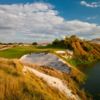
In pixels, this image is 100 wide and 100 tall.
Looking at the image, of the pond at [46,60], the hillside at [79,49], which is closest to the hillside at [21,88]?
the pond at [46,60]

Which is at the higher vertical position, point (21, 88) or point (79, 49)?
point (21, 88)

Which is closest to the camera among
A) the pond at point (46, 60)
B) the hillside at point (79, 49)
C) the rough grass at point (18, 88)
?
the rough grass at point (18, 88)

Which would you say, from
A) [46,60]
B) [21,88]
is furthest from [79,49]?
[21,88]

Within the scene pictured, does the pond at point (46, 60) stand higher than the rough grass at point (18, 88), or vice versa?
the rough grass at point (18, 88)

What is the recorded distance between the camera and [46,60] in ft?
141

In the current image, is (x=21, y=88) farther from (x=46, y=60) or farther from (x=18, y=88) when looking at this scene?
(x=46, y=60)

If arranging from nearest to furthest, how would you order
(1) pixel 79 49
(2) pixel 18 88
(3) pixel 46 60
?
(2) pixel 18 88, (3) pixel 46 60, (1) pixel 79 49

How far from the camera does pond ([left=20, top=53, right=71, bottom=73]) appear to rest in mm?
38150

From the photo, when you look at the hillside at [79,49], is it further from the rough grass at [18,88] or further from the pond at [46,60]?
the rough grass at [18,88]

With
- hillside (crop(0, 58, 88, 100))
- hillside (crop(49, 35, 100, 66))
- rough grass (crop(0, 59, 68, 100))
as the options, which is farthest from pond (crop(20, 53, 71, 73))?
rough grass (crop(0, 59, 68, 100))

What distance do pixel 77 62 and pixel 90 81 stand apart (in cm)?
2414

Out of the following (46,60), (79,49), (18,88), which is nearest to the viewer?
(18,88)

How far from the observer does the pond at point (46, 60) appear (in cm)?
3815

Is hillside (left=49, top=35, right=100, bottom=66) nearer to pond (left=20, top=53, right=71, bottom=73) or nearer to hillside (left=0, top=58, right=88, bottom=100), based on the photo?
pond (left=20, top=53, right=71, bottom=73)
